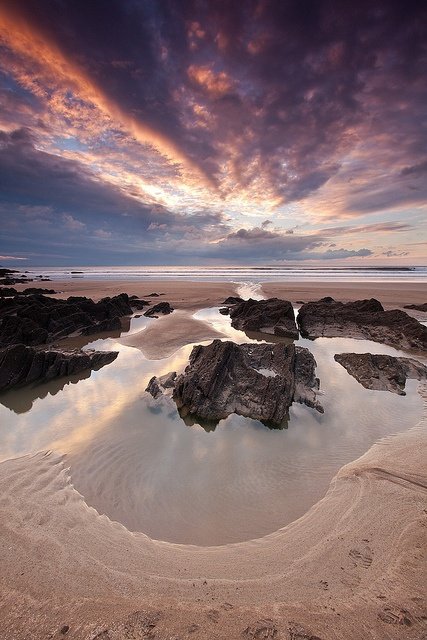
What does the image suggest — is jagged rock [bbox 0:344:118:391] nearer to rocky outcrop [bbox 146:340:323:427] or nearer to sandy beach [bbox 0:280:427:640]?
rocky outcrop [bbox 146:340:323:427]

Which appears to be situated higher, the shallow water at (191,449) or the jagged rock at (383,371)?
the jagged rock at (383,371)

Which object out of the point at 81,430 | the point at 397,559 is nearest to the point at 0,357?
the point at 81,430

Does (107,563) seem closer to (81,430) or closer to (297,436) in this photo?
(81,430)

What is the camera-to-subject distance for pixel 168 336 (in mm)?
17469

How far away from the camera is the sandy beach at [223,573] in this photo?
323 cm

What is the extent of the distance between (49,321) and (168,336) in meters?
7.27

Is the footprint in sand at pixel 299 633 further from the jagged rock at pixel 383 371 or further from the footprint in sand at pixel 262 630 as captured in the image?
the jagged rock at pixel 383 371

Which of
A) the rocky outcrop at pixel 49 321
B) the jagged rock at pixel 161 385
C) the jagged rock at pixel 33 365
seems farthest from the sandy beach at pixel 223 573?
the rocky outcrop at pixel 49 321

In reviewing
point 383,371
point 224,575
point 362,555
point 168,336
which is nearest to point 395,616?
point 362,555

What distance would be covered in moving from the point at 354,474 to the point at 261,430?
92.7 inches

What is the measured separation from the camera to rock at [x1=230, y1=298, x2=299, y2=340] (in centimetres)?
1814

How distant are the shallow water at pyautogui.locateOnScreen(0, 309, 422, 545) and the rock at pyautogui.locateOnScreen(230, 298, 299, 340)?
717 cm

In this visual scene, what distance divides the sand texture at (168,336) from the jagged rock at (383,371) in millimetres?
7735

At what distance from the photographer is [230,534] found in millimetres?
4746
